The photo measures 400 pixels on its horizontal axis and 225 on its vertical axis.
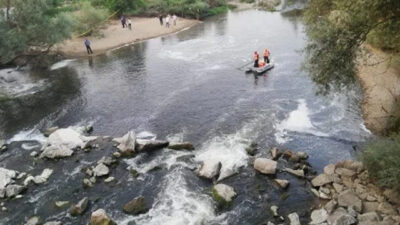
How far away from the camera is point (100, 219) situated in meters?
17.1

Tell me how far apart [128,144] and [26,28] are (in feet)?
64.3

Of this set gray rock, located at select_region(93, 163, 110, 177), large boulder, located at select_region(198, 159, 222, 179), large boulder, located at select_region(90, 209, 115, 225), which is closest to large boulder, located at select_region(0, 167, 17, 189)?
gray rock, located at select_region(93, 163, 110, 177)

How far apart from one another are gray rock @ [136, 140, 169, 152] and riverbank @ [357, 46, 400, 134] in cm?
1281

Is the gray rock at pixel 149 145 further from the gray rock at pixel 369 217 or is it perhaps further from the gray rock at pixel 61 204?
the gray rock at pixel 369 217

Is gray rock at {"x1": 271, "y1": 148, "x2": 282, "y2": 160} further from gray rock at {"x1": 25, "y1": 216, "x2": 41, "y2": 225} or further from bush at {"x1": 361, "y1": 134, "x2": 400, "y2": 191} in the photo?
gray rock at {"x1": 25, "y1": 216, "x2": 41, "y2": 225}

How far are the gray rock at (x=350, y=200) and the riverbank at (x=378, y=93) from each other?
25.1 ft

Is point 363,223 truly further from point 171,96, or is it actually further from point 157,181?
point 171,96

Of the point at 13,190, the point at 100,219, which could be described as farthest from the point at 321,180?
the point at 13,190

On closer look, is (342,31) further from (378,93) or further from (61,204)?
(61,204)

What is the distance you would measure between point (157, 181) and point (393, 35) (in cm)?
A: 1414

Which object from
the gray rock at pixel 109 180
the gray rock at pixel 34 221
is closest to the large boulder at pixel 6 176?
the gray rock at pixel 34 221

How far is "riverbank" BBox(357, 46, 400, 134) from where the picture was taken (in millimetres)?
24536

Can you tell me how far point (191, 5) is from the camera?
212 ft

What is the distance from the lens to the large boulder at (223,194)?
715 inches
